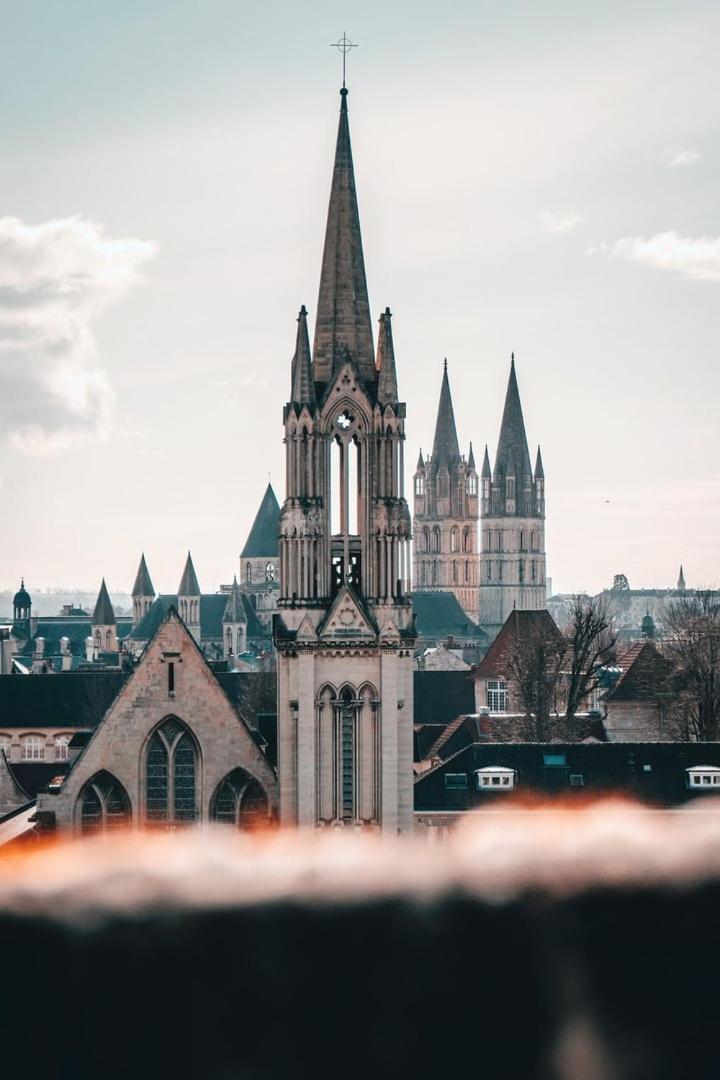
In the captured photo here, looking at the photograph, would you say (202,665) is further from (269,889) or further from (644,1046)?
(644,1046)

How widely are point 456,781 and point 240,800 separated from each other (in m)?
14.7

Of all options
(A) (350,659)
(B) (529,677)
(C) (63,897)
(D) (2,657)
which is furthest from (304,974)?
(D) (2,657)

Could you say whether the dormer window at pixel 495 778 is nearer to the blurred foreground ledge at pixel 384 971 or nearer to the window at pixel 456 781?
the window at pixel 456 781

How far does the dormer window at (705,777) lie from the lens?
2360 inches

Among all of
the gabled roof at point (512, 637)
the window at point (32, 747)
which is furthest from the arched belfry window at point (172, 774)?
the window at point (32, 747)

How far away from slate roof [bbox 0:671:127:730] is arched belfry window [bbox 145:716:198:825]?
56616mm

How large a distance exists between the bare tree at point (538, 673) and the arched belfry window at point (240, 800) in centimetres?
3503

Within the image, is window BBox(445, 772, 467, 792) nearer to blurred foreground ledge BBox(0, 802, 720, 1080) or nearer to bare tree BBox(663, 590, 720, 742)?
bare tree BBox(663, 590, 720, 742)

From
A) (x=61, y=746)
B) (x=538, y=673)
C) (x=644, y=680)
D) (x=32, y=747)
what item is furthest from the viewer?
(x=32, y=747)

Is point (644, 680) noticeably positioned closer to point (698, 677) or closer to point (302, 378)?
point (698, 677)

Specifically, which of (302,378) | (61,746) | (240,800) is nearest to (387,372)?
(302,378)

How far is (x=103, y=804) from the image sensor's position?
48875 mm

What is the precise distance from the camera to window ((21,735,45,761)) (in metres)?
107

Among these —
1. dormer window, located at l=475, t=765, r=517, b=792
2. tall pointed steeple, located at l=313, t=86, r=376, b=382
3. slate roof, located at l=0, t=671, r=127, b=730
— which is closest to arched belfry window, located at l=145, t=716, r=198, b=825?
tall pointed steeple, located at l=313, t=86, r=376, b=382
